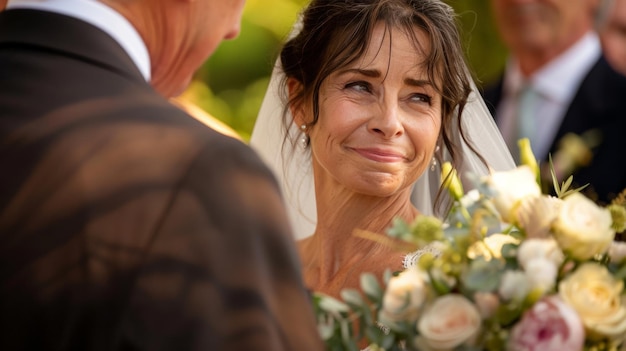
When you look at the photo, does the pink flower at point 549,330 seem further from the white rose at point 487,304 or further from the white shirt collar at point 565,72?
the white shirt collar at point 565,72

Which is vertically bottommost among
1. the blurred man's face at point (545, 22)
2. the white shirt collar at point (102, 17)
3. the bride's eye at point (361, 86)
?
the blurred man's face at point (545, 22)

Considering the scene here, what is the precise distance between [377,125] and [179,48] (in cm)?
153

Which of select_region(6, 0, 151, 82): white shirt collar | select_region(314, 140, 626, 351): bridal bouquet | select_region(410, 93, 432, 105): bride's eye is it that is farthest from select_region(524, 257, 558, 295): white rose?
select_region(410, 93, 432, 105): bride's eye

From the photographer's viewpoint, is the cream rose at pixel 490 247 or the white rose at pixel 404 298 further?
the cream rose at pixel 490 247

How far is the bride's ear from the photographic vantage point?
158 inches

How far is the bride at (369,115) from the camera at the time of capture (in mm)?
3703

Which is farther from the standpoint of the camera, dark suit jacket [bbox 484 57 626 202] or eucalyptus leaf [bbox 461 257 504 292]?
dark suit jacket [bbox 484 57 626 202]

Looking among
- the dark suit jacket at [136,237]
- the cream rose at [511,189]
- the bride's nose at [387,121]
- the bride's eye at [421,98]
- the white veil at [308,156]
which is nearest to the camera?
the dark suit jacket at [136,237]

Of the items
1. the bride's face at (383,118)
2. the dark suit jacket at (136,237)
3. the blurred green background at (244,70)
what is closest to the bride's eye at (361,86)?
the bride's face at (383,118)

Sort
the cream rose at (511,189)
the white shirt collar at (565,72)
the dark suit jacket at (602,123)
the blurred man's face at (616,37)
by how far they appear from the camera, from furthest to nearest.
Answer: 1. the white shirt collar at (565,72)
2. the blurred man's face at (616,37)
3. the dark suit jacket at (602,123)
4. the cream rose at (511,189)

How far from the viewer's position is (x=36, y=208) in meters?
1.89

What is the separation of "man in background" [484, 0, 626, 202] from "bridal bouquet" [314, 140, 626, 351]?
3.00 meters

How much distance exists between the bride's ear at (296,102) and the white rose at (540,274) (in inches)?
66.9

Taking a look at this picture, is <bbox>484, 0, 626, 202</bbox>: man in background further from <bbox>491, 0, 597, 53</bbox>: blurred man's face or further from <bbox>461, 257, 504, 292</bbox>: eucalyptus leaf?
<bbox>461, 257, 504, 292</bbox>: eucalyptus leaf
